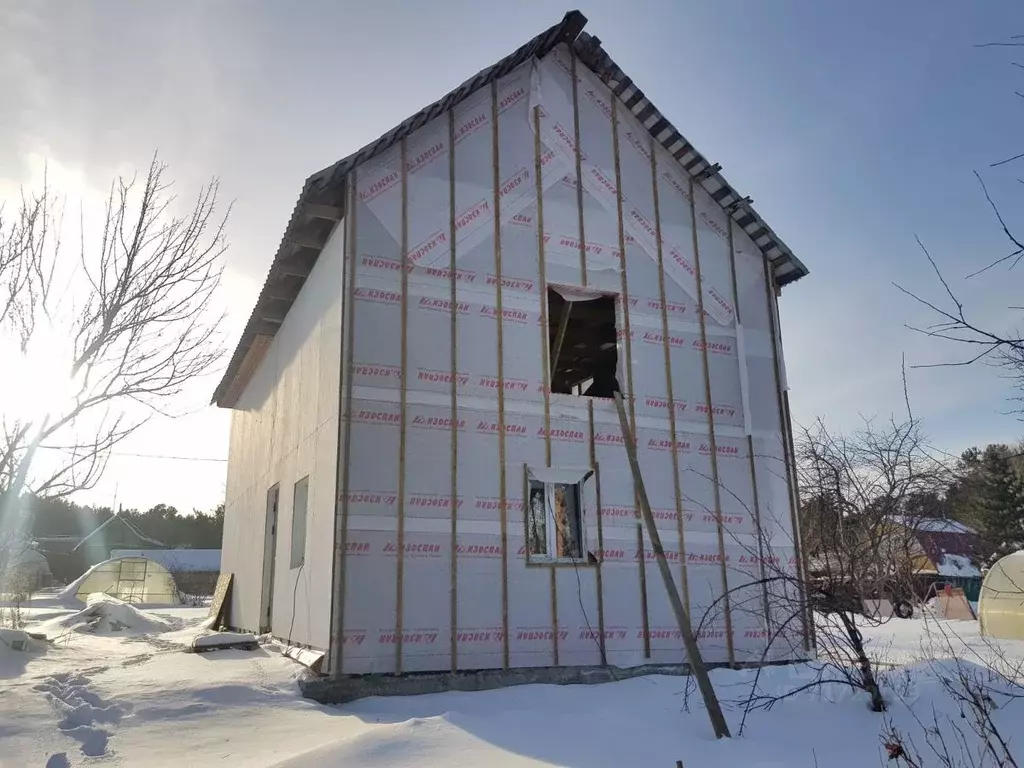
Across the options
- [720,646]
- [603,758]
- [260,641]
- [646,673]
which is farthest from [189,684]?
[720,646]

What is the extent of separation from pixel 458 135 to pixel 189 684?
24.1 ft

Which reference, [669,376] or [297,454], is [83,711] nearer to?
[297,454]

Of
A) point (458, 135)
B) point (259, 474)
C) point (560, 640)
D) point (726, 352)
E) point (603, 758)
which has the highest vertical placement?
point (458, 135)

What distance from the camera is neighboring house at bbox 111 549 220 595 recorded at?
4234 centimetres

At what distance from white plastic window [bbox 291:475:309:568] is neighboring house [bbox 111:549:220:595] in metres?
32.7

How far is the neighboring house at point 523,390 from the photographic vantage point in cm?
Result: 860

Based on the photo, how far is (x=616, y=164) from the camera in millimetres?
11141

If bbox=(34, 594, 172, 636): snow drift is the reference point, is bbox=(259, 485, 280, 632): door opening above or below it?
above

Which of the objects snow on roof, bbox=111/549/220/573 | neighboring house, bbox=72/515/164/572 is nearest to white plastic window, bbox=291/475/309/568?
snow on roof, bbox=111/549/220/573

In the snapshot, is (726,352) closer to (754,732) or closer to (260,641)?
(754,732)

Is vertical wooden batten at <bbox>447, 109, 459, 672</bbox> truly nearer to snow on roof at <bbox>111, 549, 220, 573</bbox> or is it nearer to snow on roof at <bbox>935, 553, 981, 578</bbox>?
snow on roof at <bbox>935, 553, 981, 578</bbox>

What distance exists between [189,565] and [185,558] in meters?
2.23

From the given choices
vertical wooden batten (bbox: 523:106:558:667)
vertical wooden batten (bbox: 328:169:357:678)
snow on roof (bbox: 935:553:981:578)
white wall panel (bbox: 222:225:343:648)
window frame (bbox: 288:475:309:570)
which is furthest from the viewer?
snow on roof (bbox: 935:553:981:578)

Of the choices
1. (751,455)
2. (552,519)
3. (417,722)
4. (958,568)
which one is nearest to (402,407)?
(552,519)
